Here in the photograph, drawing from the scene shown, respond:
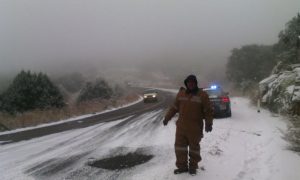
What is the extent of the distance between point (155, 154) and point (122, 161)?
1.10 m

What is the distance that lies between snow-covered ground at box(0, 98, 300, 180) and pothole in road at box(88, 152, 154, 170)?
0.25 meters

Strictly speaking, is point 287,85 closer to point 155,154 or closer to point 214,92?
point 214,92

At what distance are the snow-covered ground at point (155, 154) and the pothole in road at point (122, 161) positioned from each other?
0.25 m

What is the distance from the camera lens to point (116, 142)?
42.9 ft

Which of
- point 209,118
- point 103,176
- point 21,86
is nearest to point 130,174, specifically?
point 103,176

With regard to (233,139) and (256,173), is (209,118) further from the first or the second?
(233,139)

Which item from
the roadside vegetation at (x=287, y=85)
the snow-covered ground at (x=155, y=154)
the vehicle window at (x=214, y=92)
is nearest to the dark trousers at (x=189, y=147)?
the snow-covered ground at (x=155, y=154)

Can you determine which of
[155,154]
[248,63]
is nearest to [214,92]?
[155,154]

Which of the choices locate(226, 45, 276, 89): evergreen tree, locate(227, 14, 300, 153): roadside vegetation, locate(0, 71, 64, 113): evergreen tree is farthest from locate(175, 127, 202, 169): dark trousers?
locate(226, 45, 276, 89): evergreen tree

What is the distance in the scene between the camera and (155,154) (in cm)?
1053

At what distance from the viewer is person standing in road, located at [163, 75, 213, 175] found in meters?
7.91

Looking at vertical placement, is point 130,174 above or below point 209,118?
below

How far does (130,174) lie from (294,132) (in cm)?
622

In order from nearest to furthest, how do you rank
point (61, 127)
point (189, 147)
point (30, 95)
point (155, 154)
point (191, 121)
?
point (191, 121)
point (189, 147)
point (155, 154)
point (61, 127)
point (30, 95)
